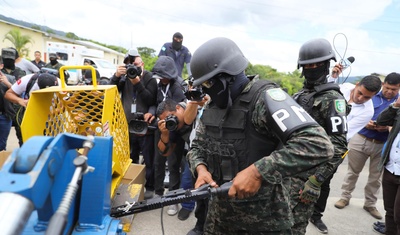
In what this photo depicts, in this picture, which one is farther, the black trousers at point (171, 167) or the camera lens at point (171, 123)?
the black trousers at point (171, 167)

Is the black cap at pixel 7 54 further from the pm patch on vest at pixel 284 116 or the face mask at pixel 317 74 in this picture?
the pm patch on vest at pixel 284 116

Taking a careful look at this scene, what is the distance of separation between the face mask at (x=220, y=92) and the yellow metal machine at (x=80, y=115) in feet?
2.73

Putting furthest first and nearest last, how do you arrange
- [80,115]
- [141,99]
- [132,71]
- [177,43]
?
1. [177,43]
2. [141,99]
3. [132,71]
4. [80,115]

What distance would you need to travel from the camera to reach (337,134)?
208 centimetres

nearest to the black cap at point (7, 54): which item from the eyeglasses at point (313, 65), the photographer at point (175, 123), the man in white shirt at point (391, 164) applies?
the photographer at point (175, 123)

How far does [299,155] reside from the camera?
1232 mm

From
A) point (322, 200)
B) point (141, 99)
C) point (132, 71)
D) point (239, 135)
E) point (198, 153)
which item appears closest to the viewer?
point (239, 135)

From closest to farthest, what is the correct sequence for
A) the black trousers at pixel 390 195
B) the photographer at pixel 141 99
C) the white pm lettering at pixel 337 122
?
the white pm lettering at pixel 337 122 < the black trousers at pixel 390 195 < the photographer at pixel 141 99

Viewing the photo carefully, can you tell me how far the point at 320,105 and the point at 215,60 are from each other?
1.15m

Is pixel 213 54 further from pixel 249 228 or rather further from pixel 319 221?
pixel 319 221

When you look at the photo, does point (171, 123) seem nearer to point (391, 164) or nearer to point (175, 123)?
point (175, 123)

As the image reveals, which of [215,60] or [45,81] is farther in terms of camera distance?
[45,81]

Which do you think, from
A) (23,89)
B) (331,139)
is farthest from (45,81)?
(331,139)

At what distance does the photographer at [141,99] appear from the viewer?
3578mm
